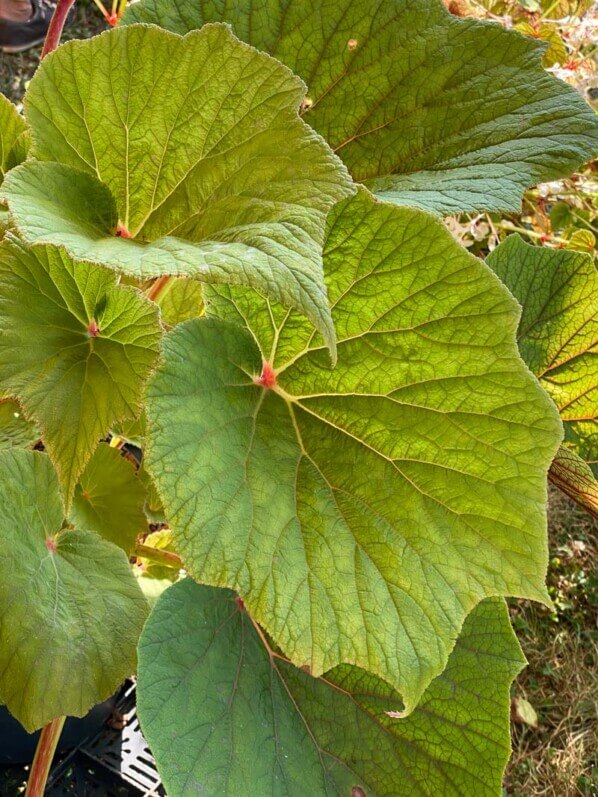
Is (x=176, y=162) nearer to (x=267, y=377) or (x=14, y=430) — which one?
(x=267, y=377)

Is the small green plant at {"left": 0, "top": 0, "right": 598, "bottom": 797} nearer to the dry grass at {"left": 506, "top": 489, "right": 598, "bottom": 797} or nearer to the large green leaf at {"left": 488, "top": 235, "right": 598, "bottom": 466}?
the large green leaf at {"left": 488, "top": 235, "right": 598, "bottom": 466}

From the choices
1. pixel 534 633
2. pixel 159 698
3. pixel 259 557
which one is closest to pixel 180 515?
pixel 259 557

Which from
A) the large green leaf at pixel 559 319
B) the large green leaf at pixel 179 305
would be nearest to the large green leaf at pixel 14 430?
the large green leaf at pixel 179 305

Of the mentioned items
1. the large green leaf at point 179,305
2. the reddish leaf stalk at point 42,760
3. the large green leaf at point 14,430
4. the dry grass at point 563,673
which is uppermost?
the large green leaf at point 179,305

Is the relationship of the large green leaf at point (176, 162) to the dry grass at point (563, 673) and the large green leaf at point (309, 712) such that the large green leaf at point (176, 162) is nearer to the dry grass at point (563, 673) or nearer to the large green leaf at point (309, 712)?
the large green leaf at point (309, 712)

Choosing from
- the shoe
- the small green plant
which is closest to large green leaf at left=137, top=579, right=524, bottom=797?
the small green plant

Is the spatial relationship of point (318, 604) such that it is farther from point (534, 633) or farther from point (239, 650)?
point (534, 633)

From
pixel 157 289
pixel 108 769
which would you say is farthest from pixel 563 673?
pixel 157 289
